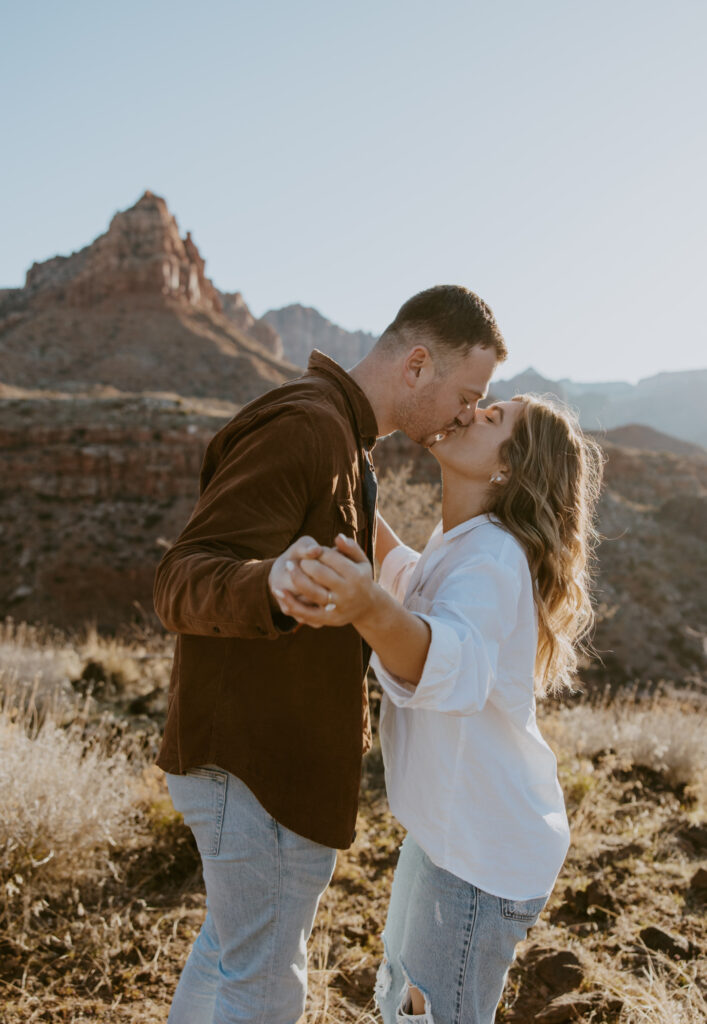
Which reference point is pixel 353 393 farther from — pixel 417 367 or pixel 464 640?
pixel 464 640

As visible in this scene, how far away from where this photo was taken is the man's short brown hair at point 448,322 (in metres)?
1.98

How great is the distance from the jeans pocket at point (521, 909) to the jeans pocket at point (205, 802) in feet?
2.31

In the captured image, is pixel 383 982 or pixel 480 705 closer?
pixel 480 705

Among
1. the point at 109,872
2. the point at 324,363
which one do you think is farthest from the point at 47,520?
the point at 324,363

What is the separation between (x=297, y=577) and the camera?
3.51 ft

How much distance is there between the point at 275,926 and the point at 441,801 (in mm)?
483

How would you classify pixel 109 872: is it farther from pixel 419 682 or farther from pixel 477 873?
pixel 419 682

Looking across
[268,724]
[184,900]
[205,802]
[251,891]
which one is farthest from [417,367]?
[184,900]

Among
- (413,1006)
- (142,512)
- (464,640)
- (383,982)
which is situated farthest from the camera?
(142,512)

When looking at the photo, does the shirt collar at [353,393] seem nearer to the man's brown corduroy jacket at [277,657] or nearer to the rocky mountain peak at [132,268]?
the man's brown corduroy jacket at [277,657]

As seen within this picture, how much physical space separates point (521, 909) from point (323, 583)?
1114 millimetres

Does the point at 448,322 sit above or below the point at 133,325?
below

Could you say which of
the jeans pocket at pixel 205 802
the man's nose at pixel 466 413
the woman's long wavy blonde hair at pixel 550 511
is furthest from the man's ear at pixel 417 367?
the jeans pocket at pixel 205 802

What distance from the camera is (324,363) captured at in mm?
1945
